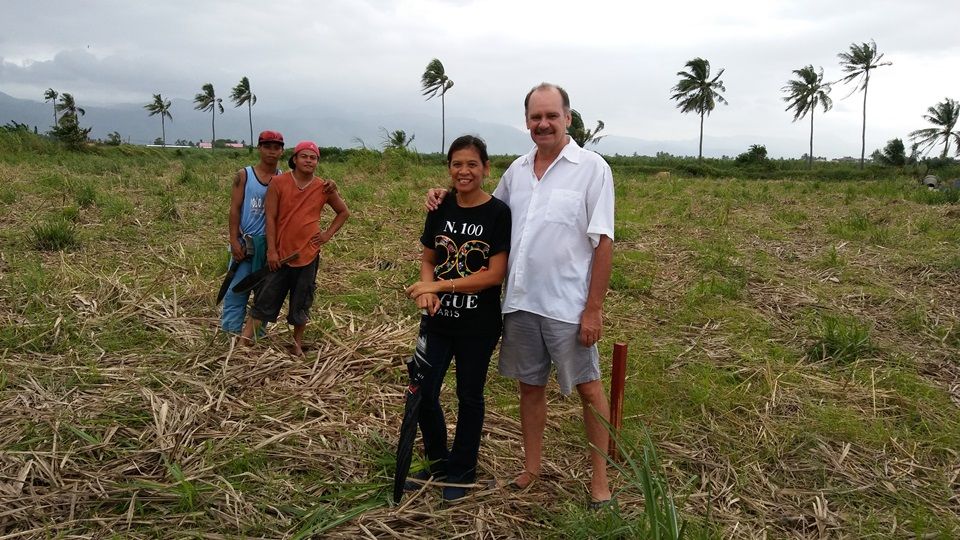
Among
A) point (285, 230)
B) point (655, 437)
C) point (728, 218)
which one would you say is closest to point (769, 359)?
point (655, 437)

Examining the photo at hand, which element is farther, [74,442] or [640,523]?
[74,442]

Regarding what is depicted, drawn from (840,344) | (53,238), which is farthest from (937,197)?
(53,238)

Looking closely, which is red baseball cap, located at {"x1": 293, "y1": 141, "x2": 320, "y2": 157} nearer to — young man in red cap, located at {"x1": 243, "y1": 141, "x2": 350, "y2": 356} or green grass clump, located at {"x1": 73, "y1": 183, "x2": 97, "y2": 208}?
young man in red cap, located at {"x1": 243, "y1": 141, "x2": 350, "y2": 356}

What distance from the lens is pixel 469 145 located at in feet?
7.55

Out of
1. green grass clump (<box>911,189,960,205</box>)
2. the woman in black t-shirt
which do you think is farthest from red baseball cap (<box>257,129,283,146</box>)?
green grass clump (<box>911,189,960,205</box>)

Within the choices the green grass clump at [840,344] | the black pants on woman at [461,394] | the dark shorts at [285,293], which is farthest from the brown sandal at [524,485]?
the green grass clump at [840,344]

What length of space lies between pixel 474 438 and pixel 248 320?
189 centimetres

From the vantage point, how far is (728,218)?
9789 mm

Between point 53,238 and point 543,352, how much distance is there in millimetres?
5723

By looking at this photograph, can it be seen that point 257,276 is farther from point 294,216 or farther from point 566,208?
point 566,208

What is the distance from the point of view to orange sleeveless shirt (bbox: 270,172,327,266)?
3482 millimetres

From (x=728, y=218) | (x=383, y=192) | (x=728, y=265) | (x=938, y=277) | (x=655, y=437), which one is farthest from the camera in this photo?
(x=383, y=192)

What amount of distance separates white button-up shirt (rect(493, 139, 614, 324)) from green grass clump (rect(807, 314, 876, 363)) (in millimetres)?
2627

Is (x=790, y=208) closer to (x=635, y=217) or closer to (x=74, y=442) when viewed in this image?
(x=635, y=217)
